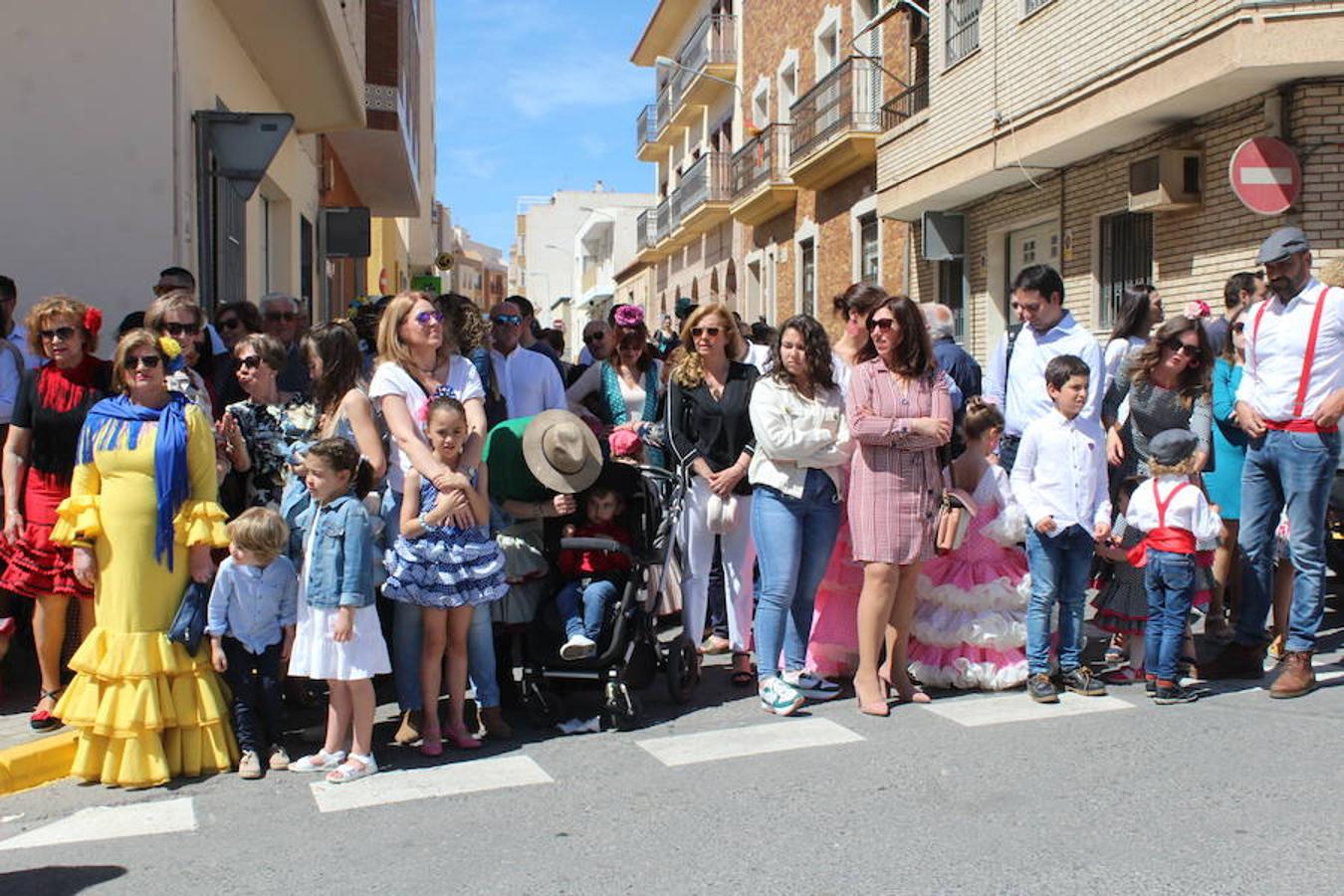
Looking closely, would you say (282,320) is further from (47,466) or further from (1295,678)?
(1295,678)

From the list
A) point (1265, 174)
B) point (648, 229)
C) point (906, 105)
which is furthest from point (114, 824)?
point (648, 229)

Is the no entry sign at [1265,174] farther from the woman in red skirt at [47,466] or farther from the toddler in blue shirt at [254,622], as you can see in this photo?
the woman in red skirt at [47,466]

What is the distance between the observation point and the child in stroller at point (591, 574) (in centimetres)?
591

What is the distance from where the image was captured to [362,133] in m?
18.9

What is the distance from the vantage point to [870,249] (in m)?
22.3

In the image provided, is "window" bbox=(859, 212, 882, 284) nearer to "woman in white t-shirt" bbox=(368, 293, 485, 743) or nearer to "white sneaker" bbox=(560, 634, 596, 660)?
"woman in white t-shirt" bbox=(368, 293, 485, 743)

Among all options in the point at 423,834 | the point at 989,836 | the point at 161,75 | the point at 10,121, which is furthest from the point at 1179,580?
the point at 10,121

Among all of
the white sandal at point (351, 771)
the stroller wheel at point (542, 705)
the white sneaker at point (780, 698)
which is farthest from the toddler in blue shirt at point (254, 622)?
the white sneaker at point (780, 698)

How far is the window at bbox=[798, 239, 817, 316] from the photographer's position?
83.9 feet

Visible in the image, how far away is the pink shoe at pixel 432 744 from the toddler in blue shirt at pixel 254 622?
562mm

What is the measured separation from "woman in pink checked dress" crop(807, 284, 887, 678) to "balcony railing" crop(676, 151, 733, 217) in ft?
85.2

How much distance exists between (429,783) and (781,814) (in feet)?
4.64

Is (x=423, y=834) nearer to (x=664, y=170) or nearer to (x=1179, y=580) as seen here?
(x=1179, y=580)

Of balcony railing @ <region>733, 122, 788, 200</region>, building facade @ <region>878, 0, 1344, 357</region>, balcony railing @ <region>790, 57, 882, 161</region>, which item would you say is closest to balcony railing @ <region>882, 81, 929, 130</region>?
building facade @ <region>878, 0, 1344, 357</region>
